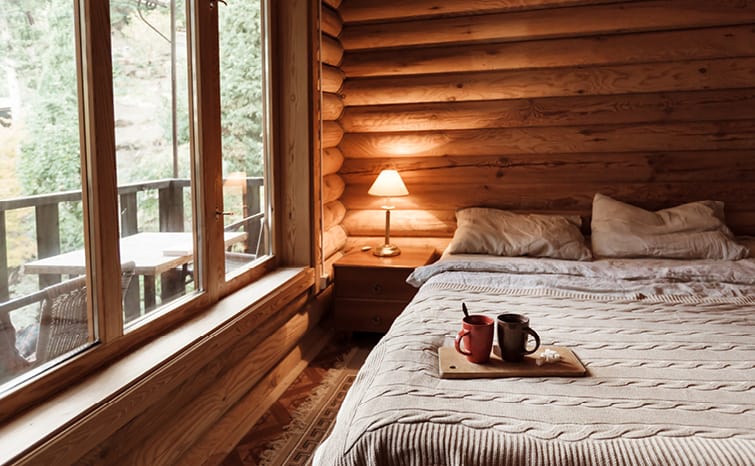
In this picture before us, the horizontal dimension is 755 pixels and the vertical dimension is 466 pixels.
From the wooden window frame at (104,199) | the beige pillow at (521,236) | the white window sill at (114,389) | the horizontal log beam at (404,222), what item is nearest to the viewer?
the white window sill at (114,389)

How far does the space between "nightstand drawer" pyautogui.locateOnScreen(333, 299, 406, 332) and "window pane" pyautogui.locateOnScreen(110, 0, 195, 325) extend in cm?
140

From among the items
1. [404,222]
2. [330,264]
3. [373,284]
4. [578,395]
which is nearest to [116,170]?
[578,395]

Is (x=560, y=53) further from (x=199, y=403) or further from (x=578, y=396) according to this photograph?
(x=199, y=403)

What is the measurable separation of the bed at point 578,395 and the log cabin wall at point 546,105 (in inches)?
58.6

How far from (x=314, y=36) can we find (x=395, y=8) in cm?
73

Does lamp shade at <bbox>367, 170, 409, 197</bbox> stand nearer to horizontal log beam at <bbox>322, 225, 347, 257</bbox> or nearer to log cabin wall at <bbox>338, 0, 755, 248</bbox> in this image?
log cabin wall at <bbox>338, 0, 755, 248</bbox>

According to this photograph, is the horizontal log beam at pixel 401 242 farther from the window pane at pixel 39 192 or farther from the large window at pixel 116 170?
the window pane at pixel 39 192

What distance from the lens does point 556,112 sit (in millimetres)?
3994

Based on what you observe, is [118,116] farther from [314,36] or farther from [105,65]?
[314,36]

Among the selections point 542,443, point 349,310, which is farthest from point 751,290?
point 349,310

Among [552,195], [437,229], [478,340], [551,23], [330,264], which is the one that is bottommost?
[330,264]

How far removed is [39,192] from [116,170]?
34cm

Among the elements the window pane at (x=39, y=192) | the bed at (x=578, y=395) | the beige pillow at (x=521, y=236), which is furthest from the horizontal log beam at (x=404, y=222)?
the window pane at (x=39, y=192)

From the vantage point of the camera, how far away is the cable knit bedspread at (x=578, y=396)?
1443 mm
